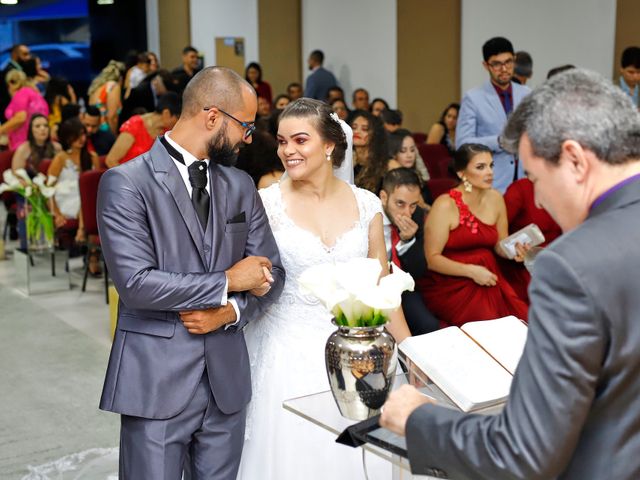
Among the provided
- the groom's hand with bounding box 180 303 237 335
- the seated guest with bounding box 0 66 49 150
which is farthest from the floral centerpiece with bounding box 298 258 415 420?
the seated guest with bounding box 0 66 49 150

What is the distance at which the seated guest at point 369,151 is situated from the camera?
5.35 meters

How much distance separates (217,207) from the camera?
273 centimetres

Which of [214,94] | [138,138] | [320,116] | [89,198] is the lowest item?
[89,198]

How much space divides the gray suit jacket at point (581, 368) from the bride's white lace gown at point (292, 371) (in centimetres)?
169

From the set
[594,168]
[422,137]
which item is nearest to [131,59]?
[422,137]

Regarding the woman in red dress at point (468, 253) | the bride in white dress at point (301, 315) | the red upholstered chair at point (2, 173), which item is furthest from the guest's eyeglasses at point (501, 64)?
the red upholstered chair at point (2, 173)

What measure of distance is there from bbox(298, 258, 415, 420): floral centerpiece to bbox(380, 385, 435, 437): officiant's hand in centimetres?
32

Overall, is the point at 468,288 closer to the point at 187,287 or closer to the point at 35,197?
the point at 187,287

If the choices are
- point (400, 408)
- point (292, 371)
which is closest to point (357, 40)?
point (292, 371)

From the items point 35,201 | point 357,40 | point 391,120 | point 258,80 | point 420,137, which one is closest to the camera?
point 35,201

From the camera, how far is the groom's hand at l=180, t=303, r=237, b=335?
2617 mm

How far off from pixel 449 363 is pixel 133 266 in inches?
37.7

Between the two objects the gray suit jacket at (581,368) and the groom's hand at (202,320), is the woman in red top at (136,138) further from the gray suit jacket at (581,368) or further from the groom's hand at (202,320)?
the gray suit jacket at (581,368)

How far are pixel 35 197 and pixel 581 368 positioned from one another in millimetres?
6582
